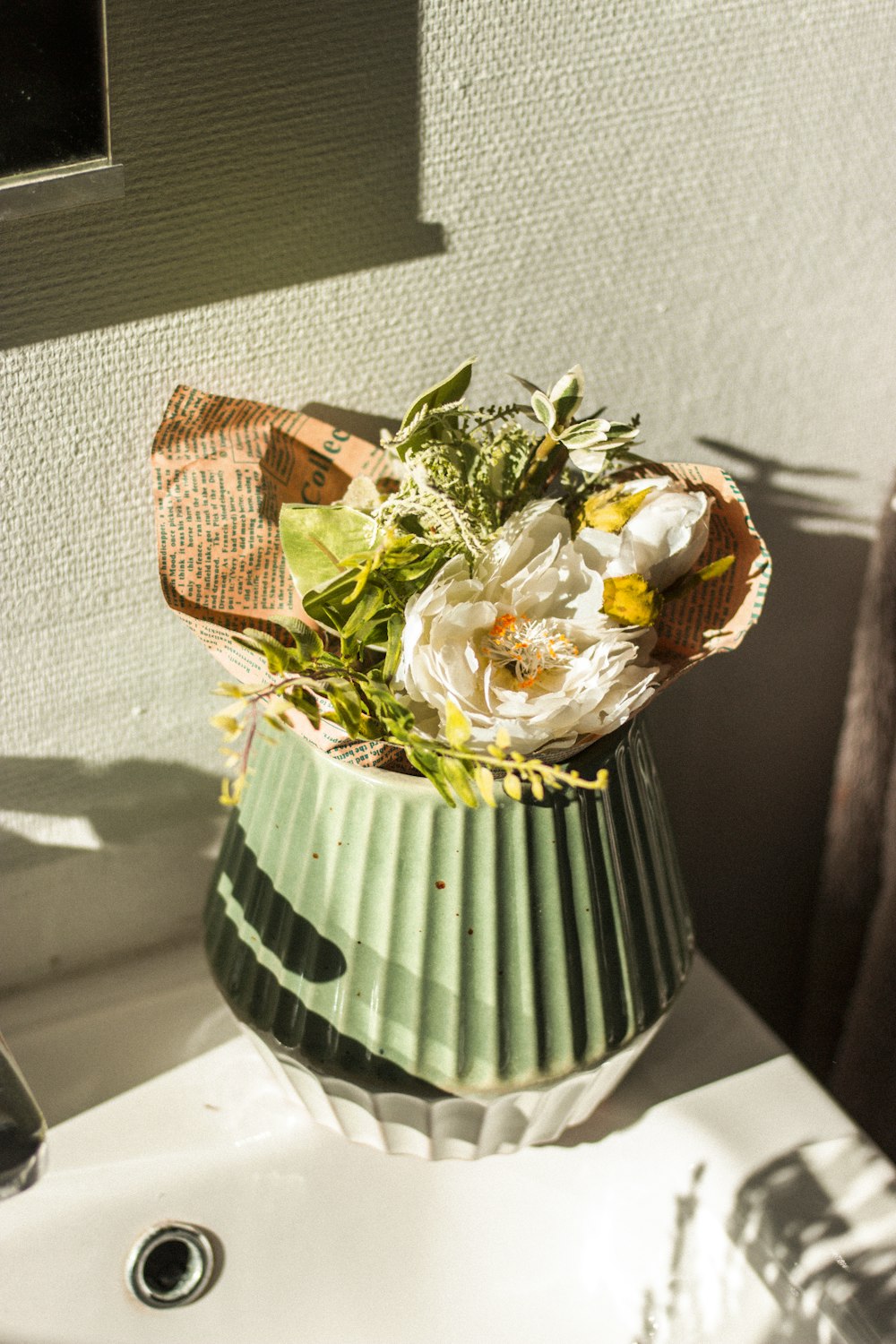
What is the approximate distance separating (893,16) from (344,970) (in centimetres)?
49

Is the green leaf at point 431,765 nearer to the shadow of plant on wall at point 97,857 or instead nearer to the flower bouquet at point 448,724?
the flower bouquet at point 448,724

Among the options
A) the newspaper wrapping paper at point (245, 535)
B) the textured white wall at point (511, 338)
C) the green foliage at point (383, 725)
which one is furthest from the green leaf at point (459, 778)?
the textured white wall at point (511, 338)

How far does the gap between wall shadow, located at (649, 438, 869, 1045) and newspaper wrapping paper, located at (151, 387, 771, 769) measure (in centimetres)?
17

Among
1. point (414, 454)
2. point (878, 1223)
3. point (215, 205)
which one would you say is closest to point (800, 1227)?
point (878, 1223)

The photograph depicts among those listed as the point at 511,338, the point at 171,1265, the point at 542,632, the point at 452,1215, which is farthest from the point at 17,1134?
the point at 511,338

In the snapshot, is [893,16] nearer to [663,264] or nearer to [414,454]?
[663,264]

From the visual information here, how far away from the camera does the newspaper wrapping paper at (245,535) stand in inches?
15.6

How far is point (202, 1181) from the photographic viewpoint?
467mm

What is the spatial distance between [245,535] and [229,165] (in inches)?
5.6

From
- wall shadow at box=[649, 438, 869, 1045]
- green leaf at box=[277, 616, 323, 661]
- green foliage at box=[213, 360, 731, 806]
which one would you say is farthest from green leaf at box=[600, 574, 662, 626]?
wall shadow at box=[649, 438, 869, 1045]

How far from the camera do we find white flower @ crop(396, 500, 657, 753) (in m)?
0.33

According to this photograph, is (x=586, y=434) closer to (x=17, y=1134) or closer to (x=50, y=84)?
(x=50, y=84)

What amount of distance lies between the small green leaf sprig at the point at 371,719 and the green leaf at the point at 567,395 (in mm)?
109

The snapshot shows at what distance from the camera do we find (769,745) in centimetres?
67
